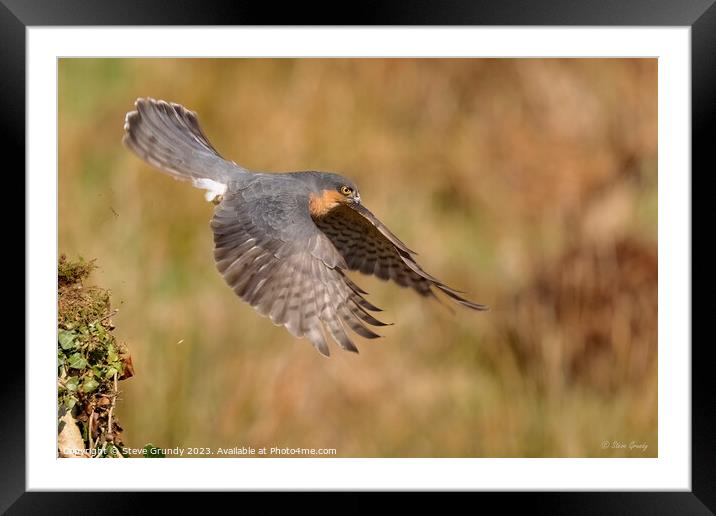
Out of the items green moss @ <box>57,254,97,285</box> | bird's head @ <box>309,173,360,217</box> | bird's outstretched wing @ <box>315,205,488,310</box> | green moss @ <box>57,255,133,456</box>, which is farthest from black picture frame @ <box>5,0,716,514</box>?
bird's outstretched wing @ <box>315,205,488,310</box>

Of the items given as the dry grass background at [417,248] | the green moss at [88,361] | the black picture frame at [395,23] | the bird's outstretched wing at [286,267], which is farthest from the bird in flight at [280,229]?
the black picture frame at [395,23]

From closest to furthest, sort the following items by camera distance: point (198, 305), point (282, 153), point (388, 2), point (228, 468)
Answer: point (388, 2)
point (228, 468)
point (198, 305)
point (282, 153)

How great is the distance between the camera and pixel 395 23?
3877 mm

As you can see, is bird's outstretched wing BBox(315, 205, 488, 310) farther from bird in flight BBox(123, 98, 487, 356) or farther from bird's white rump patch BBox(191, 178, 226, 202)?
bird's white rump patch BBox(191, 178, 226, 202)

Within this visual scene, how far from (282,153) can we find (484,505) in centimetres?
254

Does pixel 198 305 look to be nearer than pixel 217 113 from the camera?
Yes

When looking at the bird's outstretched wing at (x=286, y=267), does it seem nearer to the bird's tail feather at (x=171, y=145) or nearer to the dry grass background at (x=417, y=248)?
the bird's tail feather at (x=171, y=145)

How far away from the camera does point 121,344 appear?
407 cm

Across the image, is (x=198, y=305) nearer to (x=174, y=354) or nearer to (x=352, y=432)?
(x=174, y=354)

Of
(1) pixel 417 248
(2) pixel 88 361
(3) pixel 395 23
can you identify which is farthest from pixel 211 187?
(1) pixel 417 248

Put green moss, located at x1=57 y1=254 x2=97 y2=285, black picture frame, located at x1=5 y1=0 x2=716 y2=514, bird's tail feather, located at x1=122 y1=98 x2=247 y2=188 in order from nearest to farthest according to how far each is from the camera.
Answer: black picture frame, located at x1=5 y1=0 x2=716 y2=514
green moss, located at x1=57 y1=254 x2=97 y2=285
bird's tail feather, located at x1=122 y1=98 x2=247 y2=188

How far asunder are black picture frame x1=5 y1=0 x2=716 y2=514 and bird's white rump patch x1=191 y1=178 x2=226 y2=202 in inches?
35.6

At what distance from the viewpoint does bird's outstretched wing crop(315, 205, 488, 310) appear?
4.80 m

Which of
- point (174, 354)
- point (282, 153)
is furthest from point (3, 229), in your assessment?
point (282, 153)
